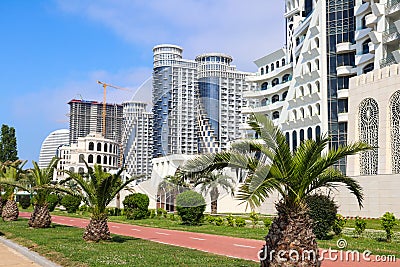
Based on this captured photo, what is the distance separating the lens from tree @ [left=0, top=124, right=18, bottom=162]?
5969cm

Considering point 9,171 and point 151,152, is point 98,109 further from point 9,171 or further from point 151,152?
point 151,152

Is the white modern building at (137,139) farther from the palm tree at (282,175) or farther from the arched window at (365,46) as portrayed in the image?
the arched window at (365,46)

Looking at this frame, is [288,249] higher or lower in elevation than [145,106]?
lower

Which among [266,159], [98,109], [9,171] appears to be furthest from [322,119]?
[98,109]

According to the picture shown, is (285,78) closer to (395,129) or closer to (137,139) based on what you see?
(395,129)

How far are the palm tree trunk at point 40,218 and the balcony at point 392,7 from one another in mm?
28379

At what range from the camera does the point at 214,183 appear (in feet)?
36.7

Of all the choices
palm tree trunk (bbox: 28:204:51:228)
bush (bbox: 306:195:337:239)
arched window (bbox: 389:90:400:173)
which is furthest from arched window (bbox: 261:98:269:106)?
bush (bbox: 306:195:337:239)

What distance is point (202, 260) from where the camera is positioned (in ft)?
37.0

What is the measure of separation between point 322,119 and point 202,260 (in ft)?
107

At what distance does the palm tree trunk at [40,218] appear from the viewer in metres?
22.1

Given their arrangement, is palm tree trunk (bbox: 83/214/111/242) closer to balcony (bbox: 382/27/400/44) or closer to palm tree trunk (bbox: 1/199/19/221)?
palm tree trunk (bbox: 1/199/19/221)

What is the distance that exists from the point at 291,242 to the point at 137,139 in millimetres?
5435

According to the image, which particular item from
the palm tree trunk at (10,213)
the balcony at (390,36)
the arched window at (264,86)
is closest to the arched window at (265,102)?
the arched window at (264,86)
